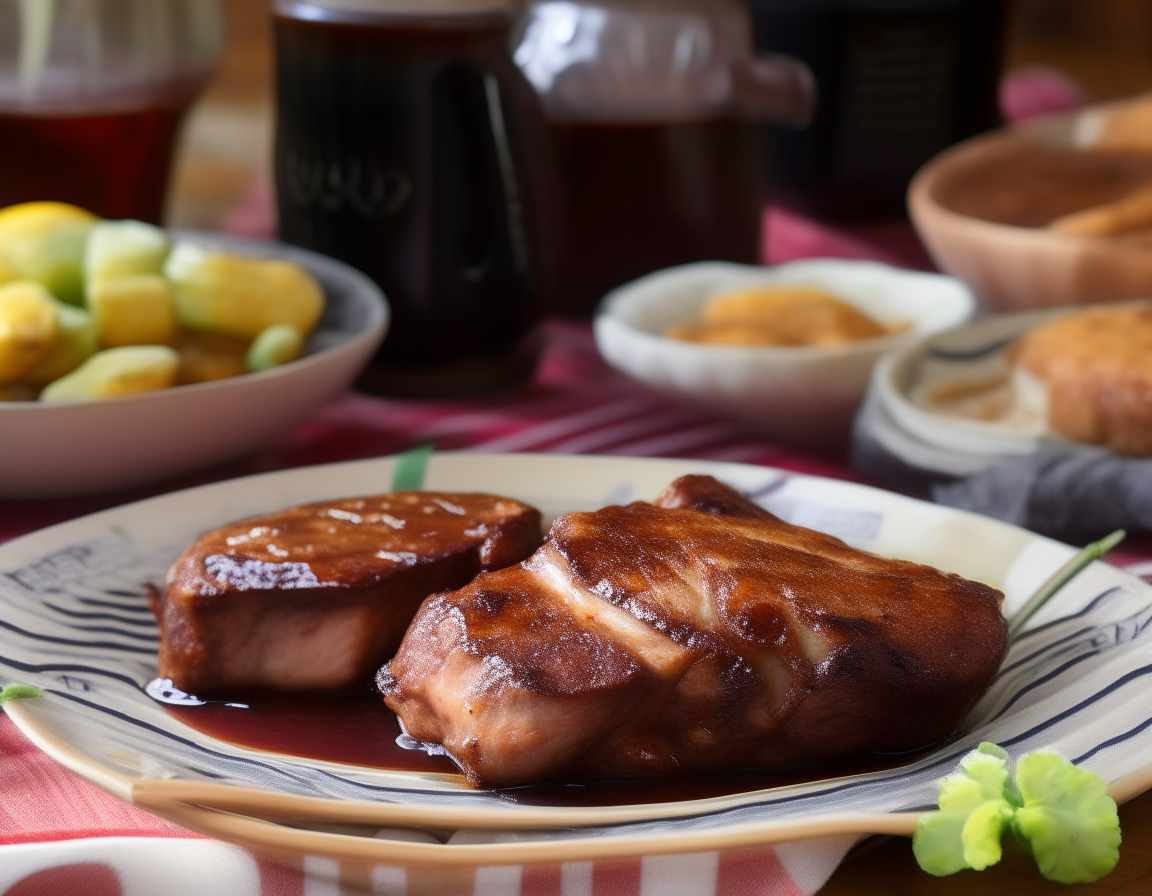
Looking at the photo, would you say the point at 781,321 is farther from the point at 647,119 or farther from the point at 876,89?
the point at 876,89

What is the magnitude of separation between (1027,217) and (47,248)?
1060mm

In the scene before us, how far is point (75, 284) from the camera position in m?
1.20

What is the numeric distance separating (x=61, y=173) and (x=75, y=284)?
1.17ft

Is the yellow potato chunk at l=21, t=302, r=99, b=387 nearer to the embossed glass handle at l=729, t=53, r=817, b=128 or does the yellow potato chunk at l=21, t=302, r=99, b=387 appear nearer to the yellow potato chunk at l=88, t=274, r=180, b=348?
the yellow potato chunk at l=88, t=274, r=180, b=348

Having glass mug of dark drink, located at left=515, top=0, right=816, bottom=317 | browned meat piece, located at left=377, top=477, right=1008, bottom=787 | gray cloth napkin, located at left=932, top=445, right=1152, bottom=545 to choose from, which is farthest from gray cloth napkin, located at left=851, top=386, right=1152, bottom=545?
glass mug of dark drink, located at left=515, top=0, right=816, bottom=317

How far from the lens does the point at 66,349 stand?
1089 millimetres

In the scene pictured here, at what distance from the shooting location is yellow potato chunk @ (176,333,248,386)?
3.72ft

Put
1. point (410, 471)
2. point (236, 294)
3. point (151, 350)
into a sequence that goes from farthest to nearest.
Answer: point (236, 294)
point (151, 350)
point (410, 471)

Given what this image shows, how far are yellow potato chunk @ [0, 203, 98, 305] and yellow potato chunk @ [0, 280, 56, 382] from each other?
0.09 metres

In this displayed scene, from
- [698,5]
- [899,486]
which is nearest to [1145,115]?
[698,5]

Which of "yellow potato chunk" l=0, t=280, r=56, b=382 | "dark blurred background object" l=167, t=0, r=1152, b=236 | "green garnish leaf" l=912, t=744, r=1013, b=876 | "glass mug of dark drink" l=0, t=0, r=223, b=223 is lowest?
"dark blurred background object" l=167, t=0, r=1152, b=236

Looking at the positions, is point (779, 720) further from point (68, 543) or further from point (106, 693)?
point (68, 543)

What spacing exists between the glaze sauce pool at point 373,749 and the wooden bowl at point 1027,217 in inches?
33.3

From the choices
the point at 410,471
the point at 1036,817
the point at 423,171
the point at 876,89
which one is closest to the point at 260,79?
the point at 876,89
